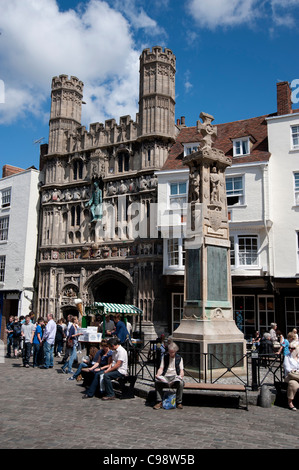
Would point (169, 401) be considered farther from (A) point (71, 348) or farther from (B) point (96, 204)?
(B) point (96, 204)

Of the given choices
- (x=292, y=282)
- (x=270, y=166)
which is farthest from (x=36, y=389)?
(x=270, y=166)

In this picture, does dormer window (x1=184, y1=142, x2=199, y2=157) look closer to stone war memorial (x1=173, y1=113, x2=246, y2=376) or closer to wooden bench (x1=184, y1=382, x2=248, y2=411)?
stone war memorial (x1=173, y1=113, x2=246, y2=376)

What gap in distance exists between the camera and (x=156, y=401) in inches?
348

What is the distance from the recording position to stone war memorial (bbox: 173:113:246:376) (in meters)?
10.7

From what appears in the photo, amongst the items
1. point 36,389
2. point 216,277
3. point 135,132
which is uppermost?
point 135,132

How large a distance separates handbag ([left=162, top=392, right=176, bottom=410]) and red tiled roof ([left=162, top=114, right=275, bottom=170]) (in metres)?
15.8

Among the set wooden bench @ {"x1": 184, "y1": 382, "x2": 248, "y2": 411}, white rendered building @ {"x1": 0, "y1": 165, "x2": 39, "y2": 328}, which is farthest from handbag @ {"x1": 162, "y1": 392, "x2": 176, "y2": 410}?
white rendered building @ {"x1": 0, "y1": 165, "x2": 39, "y2": 328}

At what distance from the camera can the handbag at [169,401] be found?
8.62 meters

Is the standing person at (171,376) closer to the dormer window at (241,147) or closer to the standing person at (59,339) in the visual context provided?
the standing person at (59,339)

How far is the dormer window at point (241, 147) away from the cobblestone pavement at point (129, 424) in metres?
16.7

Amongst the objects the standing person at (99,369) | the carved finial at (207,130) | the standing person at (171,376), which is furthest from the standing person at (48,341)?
the carved finial at (207,130)

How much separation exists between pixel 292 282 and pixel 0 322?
1974 centimetres
